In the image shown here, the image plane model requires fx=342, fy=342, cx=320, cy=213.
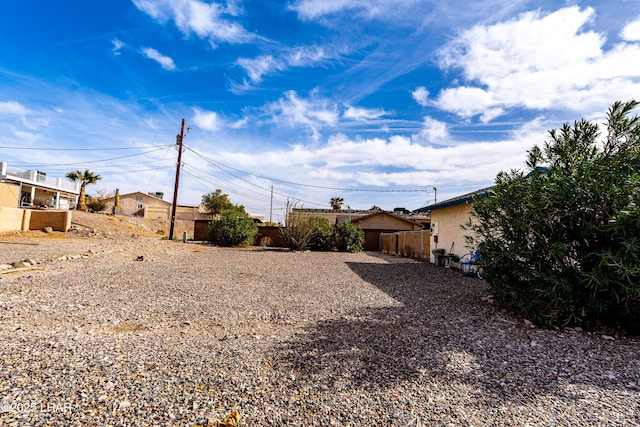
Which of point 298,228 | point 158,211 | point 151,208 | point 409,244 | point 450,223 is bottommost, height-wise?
point 409,244

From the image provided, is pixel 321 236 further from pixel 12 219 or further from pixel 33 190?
pixel 33 190

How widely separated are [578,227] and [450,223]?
27.6 feet

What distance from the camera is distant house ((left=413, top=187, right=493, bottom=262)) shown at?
11512 mm

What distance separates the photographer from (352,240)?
20.9 meters

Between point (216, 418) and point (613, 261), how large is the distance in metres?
4.58

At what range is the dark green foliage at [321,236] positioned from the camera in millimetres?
20391

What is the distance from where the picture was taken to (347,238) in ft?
68.4

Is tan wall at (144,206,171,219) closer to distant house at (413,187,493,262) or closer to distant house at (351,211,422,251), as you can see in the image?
distant house at (351,211,422,251)

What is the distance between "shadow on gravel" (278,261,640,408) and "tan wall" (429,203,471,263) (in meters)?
6.70

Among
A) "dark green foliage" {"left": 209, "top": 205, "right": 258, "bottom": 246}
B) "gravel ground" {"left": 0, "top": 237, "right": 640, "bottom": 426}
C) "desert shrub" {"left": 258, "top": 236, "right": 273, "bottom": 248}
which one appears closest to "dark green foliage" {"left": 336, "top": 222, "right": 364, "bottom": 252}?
"desert shrub" {"left": 258, "top": 236, "right": 273, "bottom": 248}

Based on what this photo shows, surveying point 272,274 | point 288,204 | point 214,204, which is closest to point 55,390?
point 272,274

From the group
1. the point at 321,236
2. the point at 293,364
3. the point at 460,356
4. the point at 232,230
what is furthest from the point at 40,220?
the point at 460,356

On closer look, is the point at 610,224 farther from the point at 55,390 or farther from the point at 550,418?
the point at 55,390

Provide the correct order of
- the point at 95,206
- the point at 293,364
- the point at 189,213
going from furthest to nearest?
the point at 189,213
the point at 95,206
the point at 293,364
